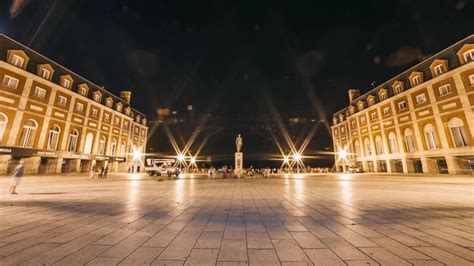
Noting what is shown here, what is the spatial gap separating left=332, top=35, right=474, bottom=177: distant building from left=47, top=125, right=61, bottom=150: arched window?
52.2 metres

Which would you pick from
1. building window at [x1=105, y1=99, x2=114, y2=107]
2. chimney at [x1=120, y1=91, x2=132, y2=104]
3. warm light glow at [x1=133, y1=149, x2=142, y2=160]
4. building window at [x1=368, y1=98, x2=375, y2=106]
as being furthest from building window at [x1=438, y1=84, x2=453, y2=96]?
chimney at [x1=120, y1=91, x2=132, y2=104]

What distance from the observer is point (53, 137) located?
28172 millimetres

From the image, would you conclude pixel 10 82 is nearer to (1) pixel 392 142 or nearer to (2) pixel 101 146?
(2) pixel 101 146

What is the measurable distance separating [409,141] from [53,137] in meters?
53.1

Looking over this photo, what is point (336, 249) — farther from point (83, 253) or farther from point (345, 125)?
point (345, 125)

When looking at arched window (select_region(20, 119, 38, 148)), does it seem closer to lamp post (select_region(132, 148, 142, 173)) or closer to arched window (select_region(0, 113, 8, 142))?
arched window (select_region(0, 113, 8, 142))

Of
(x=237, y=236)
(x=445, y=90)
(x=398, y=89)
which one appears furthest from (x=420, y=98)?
(x=237, y=236)

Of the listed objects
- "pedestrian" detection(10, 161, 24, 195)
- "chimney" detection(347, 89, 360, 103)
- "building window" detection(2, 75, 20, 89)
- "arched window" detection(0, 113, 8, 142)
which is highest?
"chimney" detection(347, 89, 360, 103)

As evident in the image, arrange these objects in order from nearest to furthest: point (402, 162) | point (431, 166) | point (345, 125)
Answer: point (431, 166)
point (402, 162)
point (345, 125)

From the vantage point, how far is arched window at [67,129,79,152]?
30531 mm

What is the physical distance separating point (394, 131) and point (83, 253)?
4214 cm

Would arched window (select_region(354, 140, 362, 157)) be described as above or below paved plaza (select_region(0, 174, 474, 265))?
above

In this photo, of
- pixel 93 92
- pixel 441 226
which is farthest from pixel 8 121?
pixel 441 226

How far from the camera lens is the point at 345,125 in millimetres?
47969
